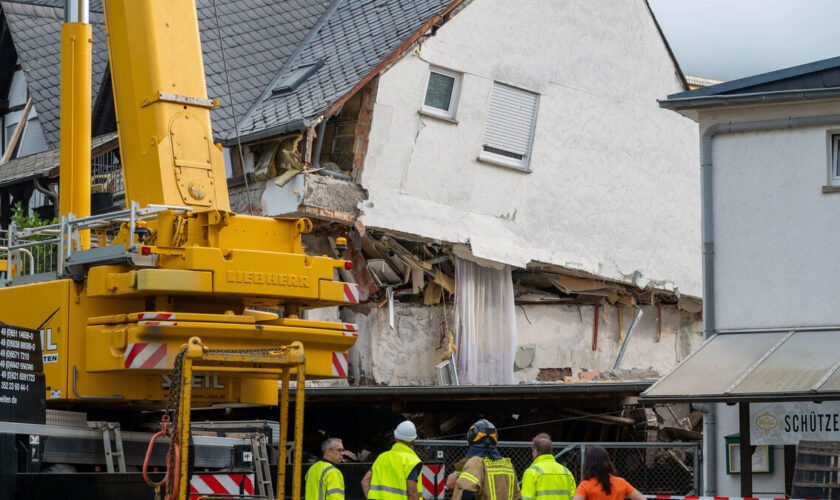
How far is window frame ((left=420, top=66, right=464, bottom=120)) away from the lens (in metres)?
25.8

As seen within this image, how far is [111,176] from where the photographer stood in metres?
26.9

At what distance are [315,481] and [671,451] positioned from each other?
10700 millimetres

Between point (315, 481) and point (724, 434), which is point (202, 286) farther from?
point (724, 434)

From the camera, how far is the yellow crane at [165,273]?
14.2m

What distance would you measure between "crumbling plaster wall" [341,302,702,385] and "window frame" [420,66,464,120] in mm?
3377

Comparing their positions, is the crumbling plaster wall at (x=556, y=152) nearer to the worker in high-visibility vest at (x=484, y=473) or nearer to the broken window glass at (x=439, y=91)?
the broken window glass at (x=439, y=91)

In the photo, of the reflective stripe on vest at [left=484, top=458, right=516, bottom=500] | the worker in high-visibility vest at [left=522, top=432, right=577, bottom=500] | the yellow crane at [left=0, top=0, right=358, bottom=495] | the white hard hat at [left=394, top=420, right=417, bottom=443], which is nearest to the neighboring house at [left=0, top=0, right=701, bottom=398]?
the yellow crane at [left=0, top=0, right=358, bottom=495]

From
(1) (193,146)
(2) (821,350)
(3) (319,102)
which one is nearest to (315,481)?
(1) (193,146)

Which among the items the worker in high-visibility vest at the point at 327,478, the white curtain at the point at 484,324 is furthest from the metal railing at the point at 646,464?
the worker in high-visibility vest at the point at 327,478

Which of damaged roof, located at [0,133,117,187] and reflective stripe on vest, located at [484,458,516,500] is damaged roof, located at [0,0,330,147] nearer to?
damaged roof, located at [0,133,117,187]

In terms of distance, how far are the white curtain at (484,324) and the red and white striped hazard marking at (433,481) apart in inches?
378

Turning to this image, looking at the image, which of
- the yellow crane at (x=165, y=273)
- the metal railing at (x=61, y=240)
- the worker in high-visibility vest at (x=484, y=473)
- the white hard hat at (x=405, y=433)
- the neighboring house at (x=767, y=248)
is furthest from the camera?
the neighboring house at (x=767, y=248)

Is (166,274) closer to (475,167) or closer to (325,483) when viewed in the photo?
(325,483)

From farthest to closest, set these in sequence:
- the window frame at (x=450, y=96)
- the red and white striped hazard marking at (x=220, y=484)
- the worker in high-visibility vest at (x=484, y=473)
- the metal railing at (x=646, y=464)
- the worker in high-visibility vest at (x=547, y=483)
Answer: the window frame at (x=450, y=96) → the metal railing at (x=646, y=464) → the red and white striped hazard marking at (x=220, y=484) → the worker in high-visibility vest at (x=484, y=473) → the worker in high-visibility vest at (x=547, y=483)
